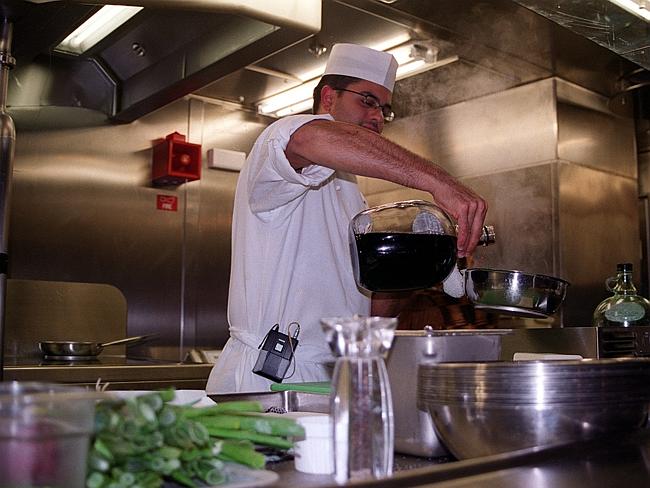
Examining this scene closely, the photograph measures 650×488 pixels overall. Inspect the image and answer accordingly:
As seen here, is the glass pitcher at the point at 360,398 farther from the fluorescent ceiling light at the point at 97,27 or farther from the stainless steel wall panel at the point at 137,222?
the stainless steel wall panel at the point at 137,222

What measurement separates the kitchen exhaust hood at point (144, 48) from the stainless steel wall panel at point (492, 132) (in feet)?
4.85

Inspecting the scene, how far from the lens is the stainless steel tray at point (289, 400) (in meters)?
1.20

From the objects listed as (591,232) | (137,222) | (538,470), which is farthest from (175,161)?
(538,470)

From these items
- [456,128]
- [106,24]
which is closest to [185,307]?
[106,24]

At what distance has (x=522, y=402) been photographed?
88 cm

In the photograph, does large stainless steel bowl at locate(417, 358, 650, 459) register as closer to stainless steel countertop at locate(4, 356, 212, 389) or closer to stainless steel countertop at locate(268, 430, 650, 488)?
stainless steel countertop at locate(268, 430, 650, 488)

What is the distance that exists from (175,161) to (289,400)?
242cm

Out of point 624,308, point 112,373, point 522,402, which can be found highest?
point 624,308

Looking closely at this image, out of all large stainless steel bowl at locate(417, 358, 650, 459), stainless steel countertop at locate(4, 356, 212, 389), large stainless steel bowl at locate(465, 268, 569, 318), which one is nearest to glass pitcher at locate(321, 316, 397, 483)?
large stainless steel bowl at locate(417, 358, 650, 459)

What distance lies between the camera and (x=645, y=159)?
13.1ft

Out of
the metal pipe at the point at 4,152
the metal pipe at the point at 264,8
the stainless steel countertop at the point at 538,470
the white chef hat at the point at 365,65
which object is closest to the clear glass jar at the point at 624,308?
the white chef hat at the point at 365,65

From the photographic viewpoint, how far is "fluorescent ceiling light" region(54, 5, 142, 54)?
2.74 m

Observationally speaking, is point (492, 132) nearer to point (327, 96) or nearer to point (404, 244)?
point (327, 96)

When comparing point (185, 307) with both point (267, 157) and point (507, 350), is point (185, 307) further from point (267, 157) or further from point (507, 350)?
point (267, 157)
